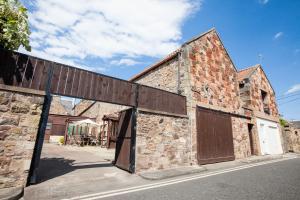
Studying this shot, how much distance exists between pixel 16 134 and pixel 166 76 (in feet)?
26.0

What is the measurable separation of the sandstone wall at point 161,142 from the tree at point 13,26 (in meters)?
4.46

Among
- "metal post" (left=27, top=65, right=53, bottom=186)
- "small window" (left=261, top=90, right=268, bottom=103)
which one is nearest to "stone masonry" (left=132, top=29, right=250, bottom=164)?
"small window" (left=261, top=90, right=268, bottom=103)

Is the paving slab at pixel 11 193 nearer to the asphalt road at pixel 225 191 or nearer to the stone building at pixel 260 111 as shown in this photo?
the asphalt road at pixel 225 191

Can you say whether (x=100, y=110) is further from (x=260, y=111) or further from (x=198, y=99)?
(x=260, y=111)

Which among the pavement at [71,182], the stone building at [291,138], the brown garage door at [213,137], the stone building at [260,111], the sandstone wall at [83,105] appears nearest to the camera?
the pavement at [71,182]

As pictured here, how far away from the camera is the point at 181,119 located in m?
8.70

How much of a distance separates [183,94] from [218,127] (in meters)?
3.20

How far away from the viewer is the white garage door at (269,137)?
1438cm

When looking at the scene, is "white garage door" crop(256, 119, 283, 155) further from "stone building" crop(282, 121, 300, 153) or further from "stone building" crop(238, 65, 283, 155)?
"stone building" crop(282, 121, 300, 153)

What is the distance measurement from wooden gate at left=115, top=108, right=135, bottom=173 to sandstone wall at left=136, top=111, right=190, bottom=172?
0.21 metres

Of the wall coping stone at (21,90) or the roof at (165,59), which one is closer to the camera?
the wall coping stone at (21,90)

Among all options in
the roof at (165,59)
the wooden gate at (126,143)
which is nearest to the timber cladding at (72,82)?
the wooden gate at (126,143)

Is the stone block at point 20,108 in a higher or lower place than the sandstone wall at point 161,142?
higher

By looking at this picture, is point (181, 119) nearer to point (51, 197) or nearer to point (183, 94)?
point (183, 94)
